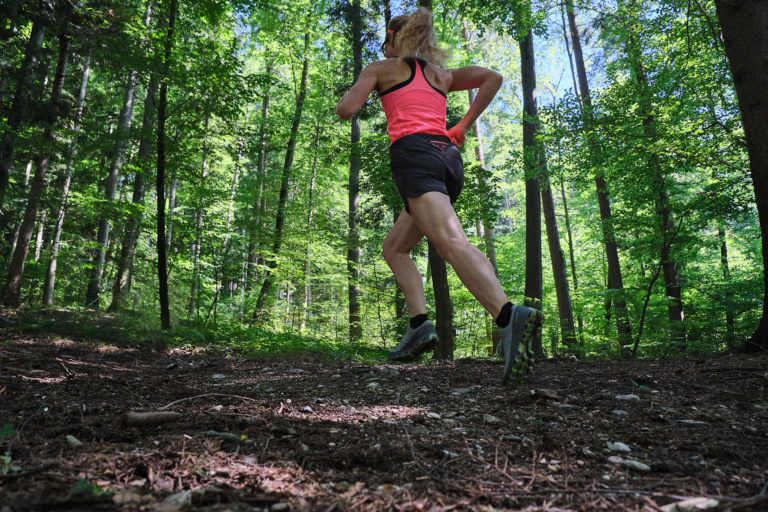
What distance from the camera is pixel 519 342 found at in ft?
7.25

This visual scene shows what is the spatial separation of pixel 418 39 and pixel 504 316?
6.45ft

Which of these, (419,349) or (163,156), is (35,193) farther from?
(419,349)

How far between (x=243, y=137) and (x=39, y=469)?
8.89m

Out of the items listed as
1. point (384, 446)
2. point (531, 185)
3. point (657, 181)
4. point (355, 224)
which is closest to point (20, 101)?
point (355, 224)

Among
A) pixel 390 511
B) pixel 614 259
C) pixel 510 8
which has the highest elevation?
pixel 510 8

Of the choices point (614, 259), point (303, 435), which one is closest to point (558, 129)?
A: point (614, 259)

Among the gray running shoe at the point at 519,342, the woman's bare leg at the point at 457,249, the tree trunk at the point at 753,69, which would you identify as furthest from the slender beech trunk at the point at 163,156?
the tree trunk at the point at 753,69

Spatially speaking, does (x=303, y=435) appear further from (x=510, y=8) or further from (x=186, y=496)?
(x=510, y=8)

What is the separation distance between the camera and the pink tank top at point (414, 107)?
2.61 meters

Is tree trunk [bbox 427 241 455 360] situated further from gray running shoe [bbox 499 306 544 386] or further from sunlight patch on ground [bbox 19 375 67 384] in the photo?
sunlight patch on ground [bbox 19 375 67 384]

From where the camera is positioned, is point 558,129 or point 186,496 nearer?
point 186,496

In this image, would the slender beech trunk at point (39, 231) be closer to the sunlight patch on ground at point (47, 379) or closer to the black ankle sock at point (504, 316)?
the sunlight patch on ground at point (47, 379)

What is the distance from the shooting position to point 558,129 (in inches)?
344

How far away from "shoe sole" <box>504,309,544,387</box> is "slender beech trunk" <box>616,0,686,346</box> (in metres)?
5.18
